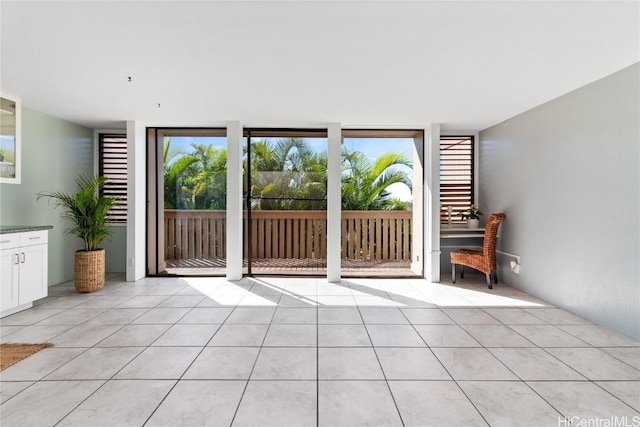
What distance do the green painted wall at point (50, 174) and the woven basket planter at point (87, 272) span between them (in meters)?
0.77

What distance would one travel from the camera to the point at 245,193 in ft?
16.4

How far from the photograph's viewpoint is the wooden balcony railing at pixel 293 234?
16.4 ft

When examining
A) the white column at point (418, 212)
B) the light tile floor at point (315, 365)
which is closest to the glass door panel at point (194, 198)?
the light tile floor at point (315, 365)

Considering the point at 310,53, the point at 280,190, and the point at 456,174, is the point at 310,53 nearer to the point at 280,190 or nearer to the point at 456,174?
the point at 280,190

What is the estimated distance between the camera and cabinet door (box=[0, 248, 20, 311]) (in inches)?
123

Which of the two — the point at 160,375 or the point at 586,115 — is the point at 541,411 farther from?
the point at 586,115

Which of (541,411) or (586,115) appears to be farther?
(586,115)

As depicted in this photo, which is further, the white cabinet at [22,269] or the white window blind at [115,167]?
the white window blind at [115,167]

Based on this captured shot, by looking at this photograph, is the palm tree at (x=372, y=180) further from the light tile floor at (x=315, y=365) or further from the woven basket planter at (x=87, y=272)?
the woven basket planter at (x=87, y=272)

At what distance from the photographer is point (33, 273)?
→ 3477 mm

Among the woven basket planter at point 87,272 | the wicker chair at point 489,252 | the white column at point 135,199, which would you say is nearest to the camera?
the woven basket planter at point 87,272

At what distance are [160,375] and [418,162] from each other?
180 inches

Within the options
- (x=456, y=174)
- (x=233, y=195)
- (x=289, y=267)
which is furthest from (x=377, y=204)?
(x=233, y=195)

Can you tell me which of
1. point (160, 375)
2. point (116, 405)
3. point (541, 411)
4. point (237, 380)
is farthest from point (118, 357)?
point (541, 411)
